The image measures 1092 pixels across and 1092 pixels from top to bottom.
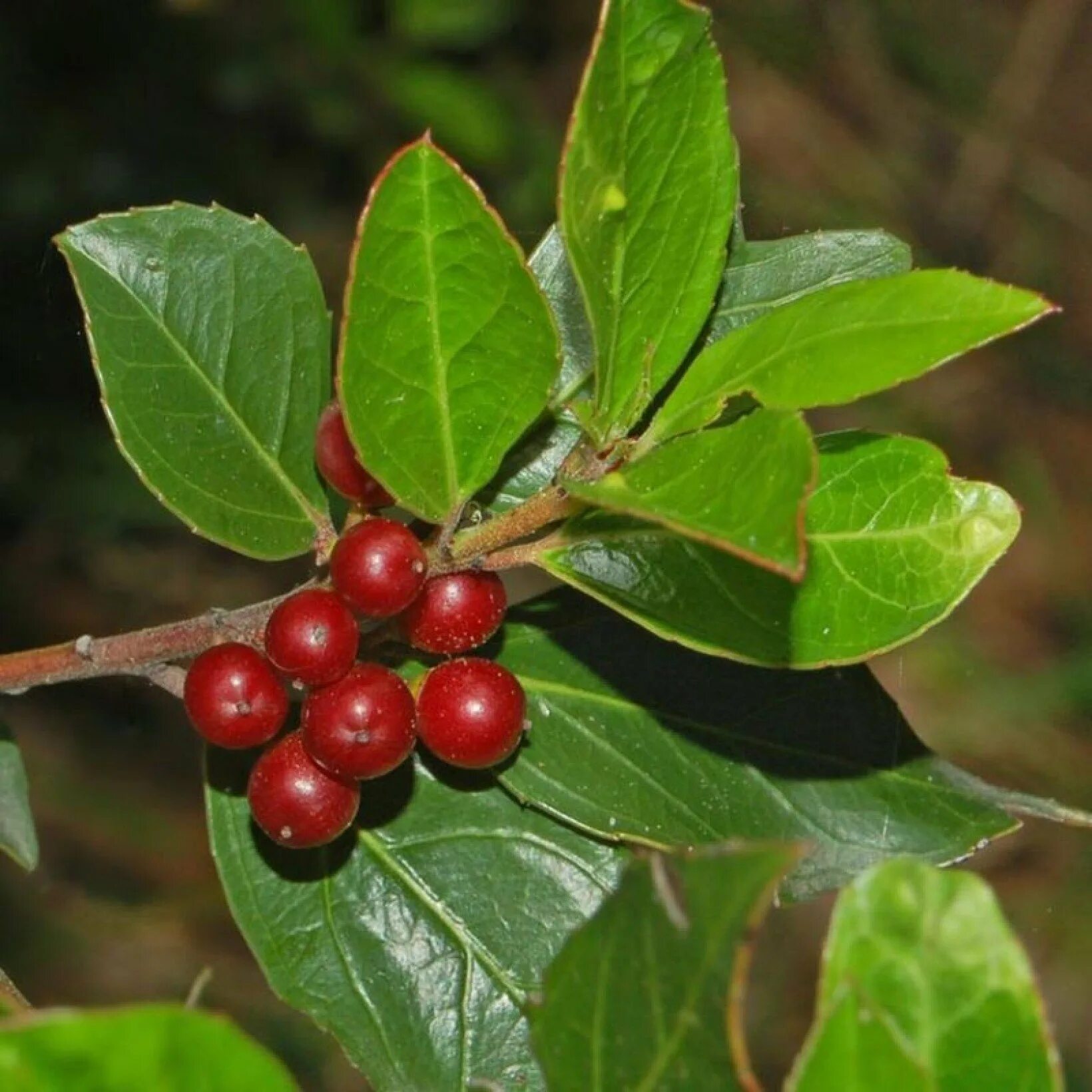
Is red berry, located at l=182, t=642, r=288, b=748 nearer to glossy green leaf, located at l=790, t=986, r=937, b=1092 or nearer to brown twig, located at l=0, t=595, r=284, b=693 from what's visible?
brown twig, located at l=0, t=595, r=284, b=693

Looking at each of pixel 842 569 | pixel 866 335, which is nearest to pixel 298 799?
pixel 842 569

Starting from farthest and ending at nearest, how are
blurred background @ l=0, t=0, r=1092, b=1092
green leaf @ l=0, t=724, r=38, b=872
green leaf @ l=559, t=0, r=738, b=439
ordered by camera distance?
blurred background @ l=0, t=0, r=1092, b=1092 → green leaf @ l=0, t=724, r=38, b=872 → green leaf @ l=559, t=0, r=738, b=439

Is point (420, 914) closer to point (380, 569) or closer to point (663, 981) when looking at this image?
point (380, 569)

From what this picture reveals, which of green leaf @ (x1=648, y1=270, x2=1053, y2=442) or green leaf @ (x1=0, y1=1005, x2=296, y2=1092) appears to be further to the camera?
green leaf @ (x1=648, y1=270, x2=1053, y2=442)

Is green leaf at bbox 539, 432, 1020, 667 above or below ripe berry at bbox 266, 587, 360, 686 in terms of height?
above

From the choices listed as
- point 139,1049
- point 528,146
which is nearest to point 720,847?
point 139,1049

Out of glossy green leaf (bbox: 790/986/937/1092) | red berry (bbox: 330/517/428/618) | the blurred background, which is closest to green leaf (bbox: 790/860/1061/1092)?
glossy green leaf (bbox: 790/986/937/1092)
